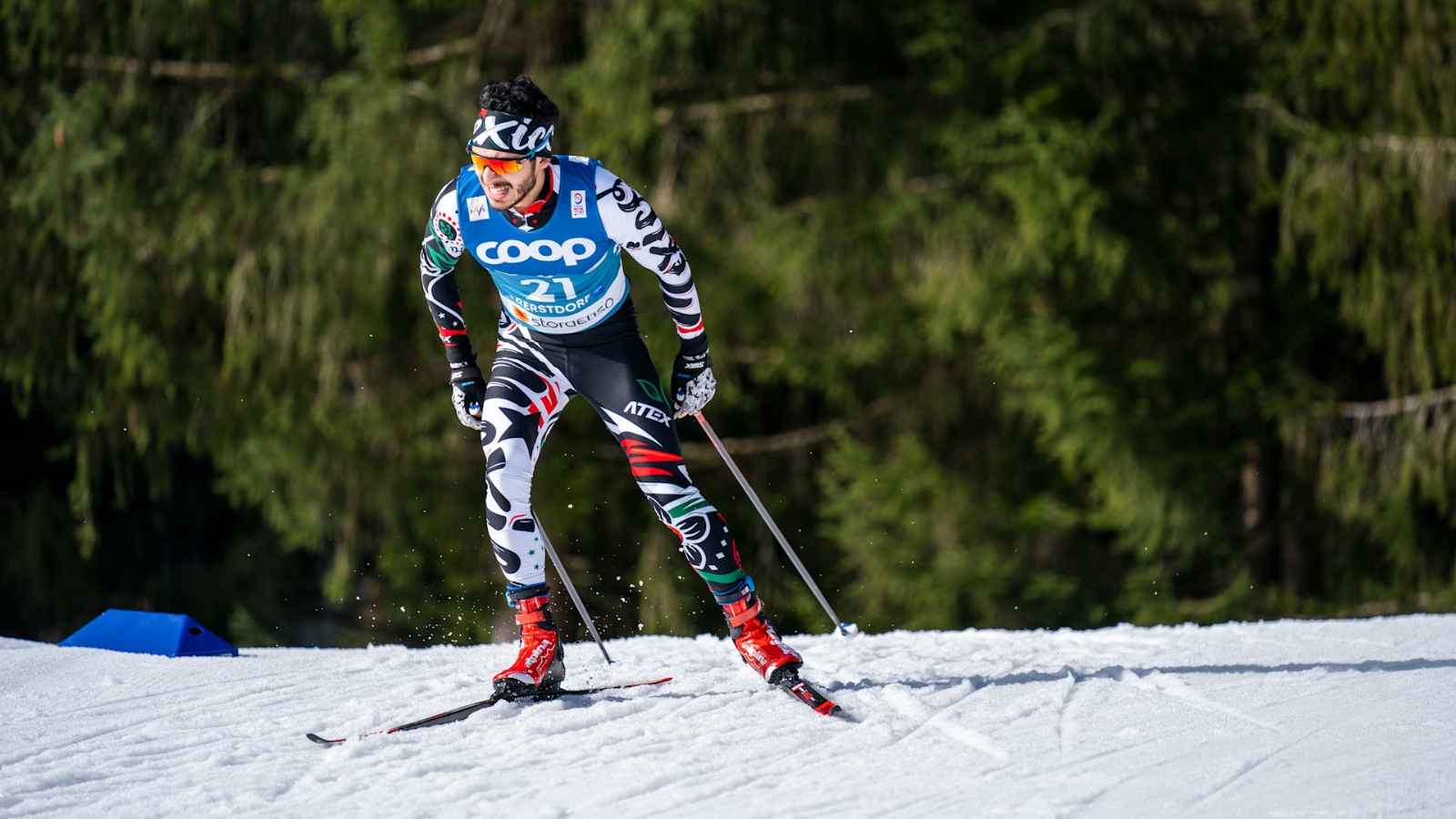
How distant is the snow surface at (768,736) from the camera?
2.99m

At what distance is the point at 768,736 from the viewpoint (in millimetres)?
3531

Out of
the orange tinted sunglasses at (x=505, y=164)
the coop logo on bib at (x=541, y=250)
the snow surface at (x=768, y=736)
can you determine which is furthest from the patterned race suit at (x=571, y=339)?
the snow surface at (x=768, y=736)

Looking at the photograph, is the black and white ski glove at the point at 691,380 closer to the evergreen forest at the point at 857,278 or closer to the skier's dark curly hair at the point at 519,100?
the skier's dark curly hair at the point at 519,100

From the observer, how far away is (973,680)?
4207mm

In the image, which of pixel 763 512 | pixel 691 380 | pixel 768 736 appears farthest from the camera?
pixel 763 512

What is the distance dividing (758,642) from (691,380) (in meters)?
0.87

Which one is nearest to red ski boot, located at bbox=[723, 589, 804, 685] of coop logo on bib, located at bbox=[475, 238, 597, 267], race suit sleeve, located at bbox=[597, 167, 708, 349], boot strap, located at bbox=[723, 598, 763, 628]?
boot strap, located at bbox=[723, 598, 763, 628]

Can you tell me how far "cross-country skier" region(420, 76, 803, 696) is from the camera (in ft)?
12.4

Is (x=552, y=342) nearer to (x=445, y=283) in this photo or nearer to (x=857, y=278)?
(x=445, y=283)

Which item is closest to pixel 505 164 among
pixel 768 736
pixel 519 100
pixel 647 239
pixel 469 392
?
pixel 519 100

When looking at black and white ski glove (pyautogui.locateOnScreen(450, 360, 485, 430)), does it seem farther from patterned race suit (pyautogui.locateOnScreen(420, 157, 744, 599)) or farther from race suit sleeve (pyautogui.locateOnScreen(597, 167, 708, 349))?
race suit sleeve (pyautogui.locateOnScreen(597, 167, 708, 349))

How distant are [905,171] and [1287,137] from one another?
2.92 m

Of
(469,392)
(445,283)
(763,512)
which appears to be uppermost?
(445,283)

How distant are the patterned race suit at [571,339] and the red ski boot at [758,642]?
0.07 meters
